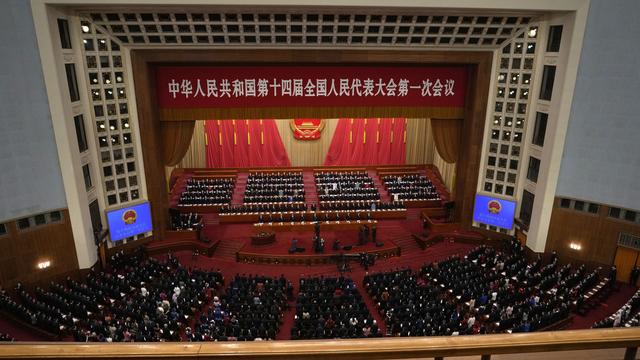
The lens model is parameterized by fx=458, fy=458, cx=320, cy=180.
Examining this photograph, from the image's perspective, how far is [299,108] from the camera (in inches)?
693

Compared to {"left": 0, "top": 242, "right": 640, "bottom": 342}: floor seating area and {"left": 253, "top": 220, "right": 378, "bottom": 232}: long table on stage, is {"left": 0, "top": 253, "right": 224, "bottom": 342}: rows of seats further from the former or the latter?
{"left": 253, "top": 220, "right": 378, "bottom": 232}: long table on stage

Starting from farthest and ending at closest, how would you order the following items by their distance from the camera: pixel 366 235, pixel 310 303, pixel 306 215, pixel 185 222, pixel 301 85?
1. pixel 306 215
2. pixel 185 222
3. pixel 366 235
4. pixel 301 85
5. pixel 310 303

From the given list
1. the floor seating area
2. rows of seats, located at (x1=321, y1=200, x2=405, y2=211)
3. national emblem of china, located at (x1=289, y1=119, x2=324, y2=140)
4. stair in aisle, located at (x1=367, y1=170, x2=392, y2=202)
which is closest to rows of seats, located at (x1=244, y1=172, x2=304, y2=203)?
rows of seats, located at (x1=321, y1=200, x2=405, y2=211)

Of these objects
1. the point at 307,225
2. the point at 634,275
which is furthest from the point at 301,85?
the point at 634,275

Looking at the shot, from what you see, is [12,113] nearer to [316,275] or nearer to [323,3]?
[323,3]

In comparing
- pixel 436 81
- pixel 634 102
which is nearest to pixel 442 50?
pixel 436 81

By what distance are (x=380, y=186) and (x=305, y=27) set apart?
11624 millimetres

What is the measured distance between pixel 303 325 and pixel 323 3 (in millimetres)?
9506

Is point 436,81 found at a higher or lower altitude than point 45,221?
higher

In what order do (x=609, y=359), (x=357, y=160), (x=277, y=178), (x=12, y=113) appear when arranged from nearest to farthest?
(x=609, y=359) → (x=12, y=113) → (x=277, y=178) → (x=357, y=160)

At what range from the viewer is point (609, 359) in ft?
6.40

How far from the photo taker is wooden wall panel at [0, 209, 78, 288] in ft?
44.5

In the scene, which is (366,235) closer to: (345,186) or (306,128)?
(345,186)

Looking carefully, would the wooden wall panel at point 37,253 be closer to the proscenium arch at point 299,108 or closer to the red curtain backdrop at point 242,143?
the proscenium arch at point 299,108
